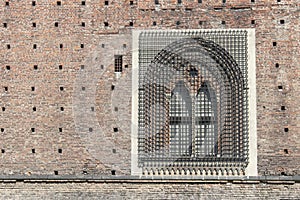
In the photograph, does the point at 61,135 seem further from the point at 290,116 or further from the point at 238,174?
the point at 290,116

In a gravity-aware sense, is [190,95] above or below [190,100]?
above

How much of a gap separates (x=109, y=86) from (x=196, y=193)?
3253 mm

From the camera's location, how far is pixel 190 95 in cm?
1459

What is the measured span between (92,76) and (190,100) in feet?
7.87

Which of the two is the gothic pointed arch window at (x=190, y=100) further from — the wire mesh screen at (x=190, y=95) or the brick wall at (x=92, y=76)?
the brick wall at (x=92, y=76)

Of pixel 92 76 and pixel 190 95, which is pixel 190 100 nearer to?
pixel 190 95

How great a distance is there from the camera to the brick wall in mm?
14336

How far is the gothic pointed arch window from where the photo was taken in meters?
14.2

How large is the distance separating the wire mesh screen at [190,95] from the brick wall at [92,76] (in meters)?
0.34

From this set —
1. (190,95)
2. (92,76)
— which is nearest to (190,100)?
(190,95)

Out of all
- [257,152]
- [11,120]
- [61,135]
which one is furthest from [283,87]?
[11,120]

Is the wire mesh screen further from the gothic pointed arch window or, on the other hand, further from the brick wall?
the brick wall

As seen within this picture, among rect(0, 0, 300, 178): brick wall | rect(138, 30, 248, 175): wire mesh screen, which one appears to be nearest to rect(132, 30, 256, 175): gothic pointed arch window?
rect(138, 30, 248, 175): wire mesh screen

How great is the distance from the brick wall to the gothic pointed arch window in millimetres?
288
